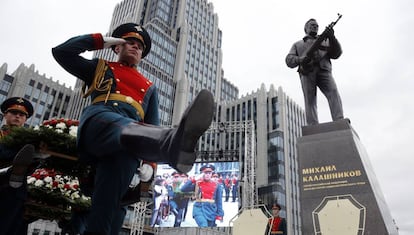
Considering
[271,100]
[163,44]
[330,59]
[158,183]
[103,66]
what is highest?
[163,44]

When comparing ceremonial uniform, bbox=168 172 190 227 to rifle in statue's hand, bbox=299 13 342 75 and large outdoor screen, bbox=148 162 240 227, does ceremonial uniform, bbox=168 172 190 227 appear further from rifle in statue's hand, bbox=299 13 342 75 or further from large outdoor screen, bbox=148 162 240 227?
rifle in statue's hand, bbox=299 13 342 75

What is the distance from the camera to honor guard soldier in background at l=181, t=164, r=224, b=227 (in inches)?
884

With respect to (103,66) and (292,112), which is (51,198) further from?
(292,112)

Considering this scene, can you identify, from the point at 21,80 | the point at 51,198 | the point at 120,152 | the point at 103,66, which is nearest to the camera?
the point at 120,152

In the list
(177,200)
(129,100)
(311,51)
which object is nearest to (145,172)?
(129,100)

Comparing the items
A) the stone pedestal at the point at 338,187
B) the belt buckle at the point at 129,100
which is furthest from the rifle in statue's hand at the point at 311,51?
the belt buckle at the point at 129,100

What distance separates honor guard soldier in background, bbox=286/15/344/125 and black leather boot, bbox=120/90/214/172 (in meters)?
4.68

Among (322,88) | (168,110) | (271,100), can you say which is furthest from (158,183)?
(271,100)

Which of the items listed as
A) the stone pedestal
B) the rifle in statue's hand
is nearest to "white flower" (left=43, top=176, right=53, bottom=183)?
the stone pedestal

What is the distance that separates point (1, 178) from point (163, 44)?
2335 inches

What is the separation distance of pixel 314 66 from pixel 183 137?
17.0 ft

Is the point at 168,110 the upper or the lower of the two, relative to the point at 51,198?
upper

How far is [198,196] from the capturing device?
925 inches

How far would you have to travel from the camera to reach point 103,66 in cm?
271
